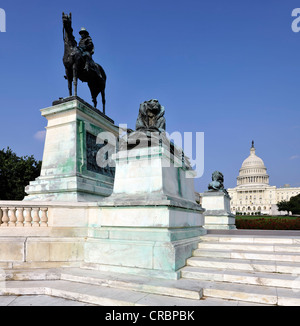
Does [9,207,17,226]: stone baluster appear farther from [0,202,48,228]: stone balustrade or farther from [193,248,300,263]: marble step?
[193,248,300,263]: marble step

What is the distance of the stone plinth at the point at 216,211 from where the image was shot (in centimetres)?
1736

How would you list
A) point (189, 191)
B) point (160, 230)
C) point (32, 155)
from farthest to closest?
point (32, 155)
point (189, 191)
point (160, 230)

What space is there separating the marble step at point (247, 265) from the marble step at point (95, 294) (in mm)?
1308

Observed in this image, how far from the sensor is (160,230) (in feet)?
19.1

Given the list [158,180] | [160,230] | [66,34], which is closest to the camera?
[160,230]

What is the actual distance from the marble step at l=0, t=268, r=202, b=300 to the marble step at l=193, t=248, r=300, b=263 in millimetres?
1526

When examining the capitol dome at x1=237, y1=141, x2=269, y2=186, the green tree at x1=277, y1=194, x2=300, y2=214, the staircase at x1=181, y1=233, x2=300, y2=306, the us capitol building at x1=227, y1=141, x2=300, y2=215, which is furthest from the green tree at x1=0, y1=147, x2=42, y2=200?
the capitol dome at x1=237, y1=141, x2=269, y2=186

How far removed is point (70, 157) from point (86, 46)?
4760 mm

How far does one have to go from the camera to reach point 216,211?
17594 millimetres

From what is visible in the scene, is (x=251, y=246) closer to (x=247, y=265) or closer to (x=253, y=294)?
(x=247, y=265)

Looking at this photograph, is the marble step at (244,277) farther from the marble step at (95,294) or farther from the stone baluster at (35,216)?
the stone baluster at (35,216)
